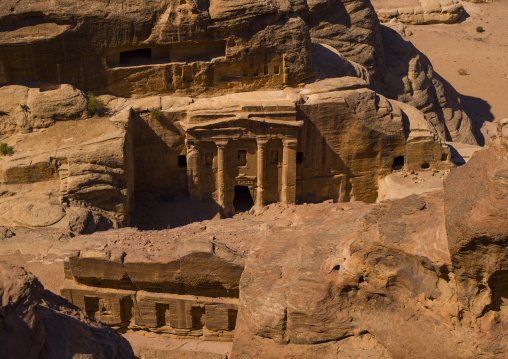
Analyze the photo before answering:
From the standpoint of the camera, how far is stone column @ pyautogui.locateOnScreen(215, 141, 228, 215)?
22547mm

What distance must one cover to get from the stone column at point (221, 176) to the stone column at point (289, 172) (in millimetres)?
2039

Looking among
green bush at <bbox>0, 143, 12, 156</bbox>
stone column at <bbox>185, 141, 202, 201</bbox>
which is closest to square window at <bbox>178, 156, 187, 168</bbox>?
stone column at <bbox>185, 141, 202, 201</bbox>

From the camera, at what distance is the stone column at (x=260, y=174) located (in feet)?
74.2

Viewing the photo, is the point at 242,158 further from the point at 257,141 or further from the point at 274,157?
the point at 274,157

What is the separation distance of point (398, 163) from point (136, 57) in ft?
33.3

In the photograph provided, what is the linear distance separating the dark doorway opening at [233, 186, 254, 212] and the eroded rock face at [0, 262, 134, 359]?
15.1m

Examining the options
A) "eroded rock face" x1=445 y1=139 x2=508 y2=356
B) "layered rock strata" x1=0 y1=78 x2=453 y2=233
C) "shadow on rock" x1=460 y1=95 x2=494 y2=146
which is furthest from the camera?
"shadow on rock" x1=460 y1=95 x2=494 y2=146

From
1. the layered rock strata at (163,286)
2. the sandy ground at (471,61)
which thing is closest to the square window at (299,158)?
the sandy ground at (471,61)

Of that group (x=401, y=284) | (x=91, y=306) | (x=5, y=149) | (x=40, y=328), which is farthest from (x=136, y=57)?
(x=40, y=328)

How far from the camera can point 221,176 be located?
2295cm

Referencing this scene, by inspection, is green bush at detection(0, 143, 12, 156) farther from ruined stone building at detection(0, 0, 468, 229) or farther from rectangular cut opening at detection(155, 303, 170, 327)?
rectangular cut opening at detection(155, 303, 170, 327)

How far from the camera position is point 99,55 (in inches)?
897

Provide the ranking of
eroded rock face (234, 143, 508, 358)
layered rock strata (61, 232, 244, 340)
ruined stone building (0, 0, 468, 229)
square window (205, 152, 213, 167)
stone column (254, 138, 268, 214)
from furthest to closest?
square window (205, 152, 213, 167)
stone column (254, 138, 268, 214)
ruined stone building (0, 0, 468, 229)
layered rock strata (61, 232, 244, 340)
eroded rock face (234, 143, 508, 358)

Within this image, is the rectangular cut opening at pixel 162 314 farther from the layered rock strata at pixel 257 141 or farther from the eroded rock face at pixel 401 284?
the layered rock strata at pixel 257 141
